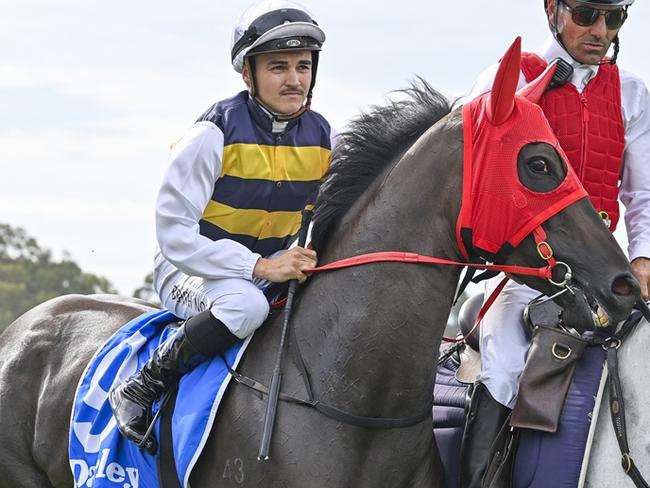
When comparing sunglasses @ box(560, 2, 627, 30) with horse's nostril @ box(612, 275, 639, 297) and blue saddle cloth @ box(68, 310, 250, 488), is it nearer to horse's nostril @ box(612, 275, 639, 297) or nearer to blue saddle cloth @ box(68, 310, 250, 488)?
horse's nostril @ box(612, 275, 639, 297)

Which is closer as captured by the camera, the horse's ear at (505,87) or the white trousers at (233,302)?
the horse's ear at (505,87)

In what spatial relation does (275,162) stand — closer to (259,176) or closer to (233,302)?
(259,176)

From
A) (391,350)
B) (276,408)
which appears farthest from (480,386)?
(276,408)

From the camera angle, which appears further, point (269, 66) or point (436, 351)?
point (269, 66)

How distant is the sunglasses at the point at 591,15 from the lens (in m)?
5.75

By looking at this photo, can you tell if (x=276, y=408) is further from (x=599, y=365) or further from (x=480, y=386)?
(x=599, y=365)

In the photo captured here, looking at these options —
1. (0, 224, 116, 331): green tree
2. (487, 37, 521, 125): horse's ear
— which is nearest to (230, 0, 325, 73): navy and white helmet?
(487, 37, 521, 125): horse's ear

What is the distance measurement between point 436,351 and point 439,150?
2.91 ft

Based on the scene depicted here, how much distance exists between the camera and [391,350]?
513cm

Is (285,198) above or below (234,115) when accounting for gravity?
below

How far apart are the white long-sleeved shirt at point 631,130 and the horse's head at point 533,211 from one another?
0.81m

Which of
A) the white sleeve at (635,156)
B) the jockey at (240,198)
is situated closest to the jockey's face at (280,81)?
the jockey at (240,198)

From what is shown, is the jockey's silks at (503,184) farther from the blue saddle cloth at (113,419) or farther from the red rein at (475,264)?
the blue saddle cloth at (113,419)

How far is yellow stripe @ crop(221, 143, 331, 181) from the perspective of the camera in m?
5.69
